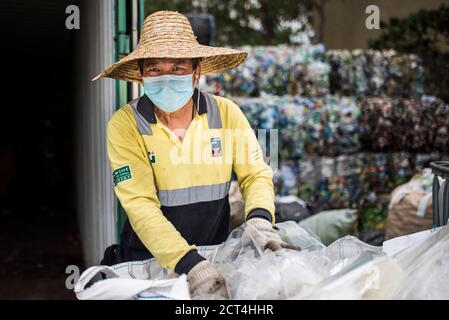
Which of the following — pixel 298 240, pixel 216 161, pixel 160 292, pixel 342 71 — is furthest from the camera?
pixel 342 71

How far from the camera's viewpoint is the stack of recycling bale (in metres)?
6.09

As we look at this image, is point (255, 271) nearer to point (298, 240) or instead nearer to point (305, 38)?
point (298, 240)

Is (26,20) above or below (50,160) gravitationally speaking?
above

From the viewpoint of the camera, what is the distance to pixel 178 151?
88.2 inches

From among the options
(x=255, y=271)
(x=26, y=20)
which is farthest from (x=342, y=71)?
(x=255, y=271)

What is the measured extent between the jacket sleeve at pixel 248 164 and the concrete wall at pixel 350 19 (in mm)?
7119

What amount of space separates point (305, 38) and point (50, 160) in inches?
290

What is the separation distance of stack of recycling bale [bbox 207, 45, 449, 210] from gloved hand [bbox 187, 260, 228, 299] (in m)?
4.14

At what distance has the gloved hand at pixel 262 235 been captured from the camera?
192 cm

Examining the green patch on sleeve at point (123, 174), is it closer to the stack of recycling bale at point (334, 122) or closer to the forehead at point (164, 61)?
the forehead at point (164, 61)

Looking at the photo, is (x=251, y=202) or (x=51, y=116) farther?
(x=51, y=116)

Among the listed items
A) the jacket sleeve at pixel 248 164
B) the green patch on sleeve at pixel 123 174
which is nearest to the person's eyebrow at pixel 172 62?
the jacket sleeve at pixel 248 164

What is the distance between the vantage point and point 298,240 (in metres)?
2.15

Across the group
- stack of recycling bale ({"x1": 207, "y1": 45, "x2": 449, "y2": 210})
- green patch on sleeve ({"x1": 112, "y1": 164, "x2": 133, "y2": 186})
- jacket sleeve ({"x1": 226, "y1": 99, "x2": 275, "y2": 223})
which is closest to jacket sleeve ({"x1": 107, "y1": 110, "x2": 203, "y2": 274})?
green patch on sleeve ({"x1": 112, "y1": 164, "x2": 133, "y2": 186})
